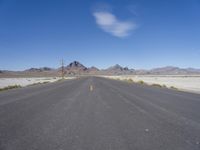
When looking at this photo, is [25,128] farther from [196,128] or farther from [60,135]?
[196,128]

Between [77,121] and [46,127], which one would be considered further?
[77,121]

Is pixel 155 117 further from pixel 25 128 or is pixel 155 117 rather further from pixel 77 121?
pixel 25 128

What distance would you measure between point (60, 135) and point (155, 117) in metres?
3.83

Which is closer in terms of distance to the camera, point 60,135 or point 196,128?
point 60,135

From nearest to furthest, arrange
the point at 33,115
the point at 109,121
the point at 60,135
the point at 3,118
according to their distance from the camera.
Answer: the point at 60,135 → the point at 109,121 → the point at 3,118 → the point at 33,115

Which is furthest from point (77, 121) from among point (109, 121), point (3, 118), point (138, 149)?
point (138, 149)

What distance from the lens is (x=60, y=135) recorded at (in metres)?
5.95

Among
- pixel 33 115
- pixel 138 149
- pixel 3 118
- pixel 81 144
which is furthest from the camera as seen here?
pixel 33 115

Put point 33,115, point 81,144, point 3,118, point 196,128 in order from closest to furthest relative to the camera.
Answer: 1. point 81,144
2. point 196,128
3. point 3,118
4. point 33,115

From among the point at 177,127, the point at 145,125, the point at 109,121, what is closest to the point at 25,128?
the point at 109,121

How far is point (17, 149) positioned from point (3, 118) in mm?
3877

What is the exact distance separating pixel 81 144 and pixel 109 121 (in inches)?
102

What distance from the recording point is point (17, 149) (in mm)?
4828

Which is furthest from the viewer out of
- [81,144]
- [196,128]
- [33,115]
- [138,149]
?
[33,115]
